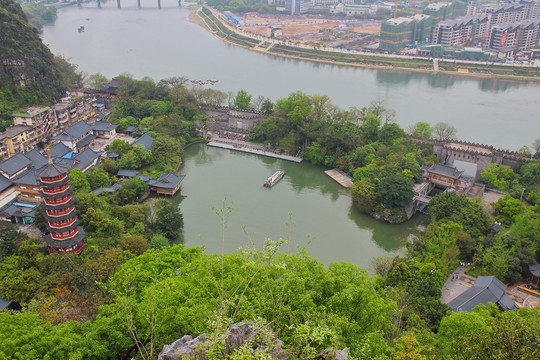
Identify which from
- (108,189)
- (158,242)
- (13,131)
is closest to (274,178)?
(108,189)

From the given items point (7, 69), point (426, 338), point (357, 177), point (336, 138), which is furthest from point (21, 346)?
point (7, 69)

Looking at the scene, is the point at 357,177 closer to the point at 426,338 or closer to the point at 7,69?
the point at 426,338

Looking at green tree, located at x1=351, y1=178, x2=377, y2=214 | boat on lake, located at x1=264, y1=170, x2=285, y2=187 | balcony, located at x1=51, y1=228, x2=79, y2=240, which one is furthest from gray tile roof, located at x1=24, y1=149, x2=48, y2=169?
green tree, located at x1=351, y1=178, x2=377, y2=214

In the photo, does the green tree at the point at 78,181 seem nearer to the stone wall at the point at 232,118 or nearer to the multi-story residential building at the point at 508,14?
the stone wall at the point at 232,118

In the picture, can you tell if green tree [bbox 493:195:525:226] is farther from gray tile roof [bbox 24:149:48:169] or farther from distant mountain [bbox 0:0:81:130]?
distant mountain [bbox 0:0:81:130]

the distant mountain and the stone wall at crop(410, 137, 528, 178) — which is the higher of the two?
the distant mountain

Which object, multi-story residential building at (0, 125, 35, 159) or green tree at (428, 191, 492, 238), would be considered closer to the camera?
green tree at (428, 191, 492, 238)
